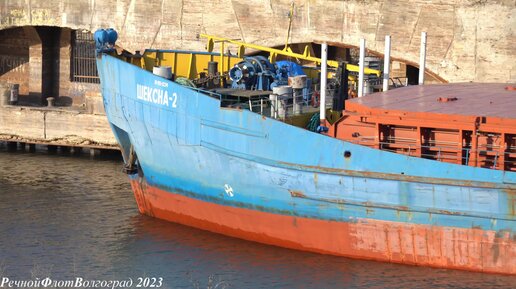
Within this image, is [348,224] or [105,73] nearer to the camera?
[348,224]

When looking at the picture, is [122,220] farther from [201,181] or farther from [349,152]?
[349,152]

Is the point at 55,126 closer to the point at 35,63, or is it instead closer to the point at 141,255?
the point at 35,63

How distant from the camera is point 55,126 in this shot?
35.7 metres

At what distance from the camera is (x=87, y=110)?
117ft

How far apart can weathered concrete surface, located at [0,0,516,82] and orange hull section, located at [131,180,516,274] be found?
31.0 ft

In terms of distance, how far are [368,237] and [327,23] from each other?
1177cm

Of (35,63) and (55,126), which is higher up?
(35,63)

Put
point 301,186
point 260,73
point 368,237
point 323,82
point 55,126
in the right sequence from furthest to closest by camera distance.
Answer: point 55,126, point 260,73, point 323,82, point 301,186, point 368,237

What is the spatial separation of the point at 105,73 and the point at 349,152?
24.3 ft

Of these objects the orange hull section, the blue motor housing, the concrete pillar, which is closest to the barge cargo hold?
the orange hull section

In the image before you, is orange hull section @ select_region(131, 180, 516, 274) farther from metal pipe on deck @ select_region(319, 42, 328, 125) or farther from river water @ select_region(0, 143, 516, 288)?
metal pipe on deck @ select_region(319, 42, 328, 125)

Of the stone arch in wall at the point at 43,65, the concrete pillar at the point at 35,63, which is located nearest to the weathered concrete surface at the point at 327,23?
the concrete pillar at the point at 35,63

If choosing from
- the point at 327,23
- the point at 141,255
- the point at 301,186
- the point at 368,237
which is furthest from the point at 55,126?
the point at 368,237

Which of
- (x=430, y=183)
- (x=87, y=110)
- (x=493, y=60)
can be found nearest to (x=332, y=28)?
(x=493, y=60)
